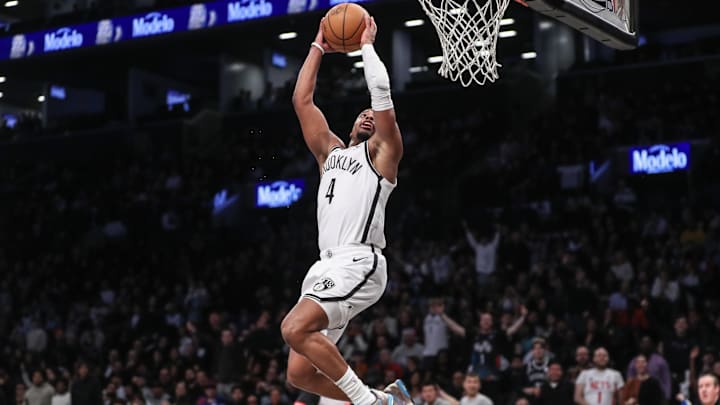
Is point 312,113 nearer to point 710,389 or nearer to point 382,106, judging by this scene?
point 382,106

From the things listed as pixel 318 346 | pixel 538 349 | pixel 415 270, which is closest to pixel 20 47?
pixel 415 270

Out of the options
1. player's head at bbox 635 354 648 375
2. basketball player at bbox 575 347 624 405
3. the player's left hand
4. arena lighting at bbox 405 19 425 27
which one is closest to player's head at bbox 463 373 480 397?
basketball player at bbox 575 347 624 405

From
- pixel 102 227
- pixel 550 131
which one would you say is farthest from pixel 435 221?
pixel 102 227

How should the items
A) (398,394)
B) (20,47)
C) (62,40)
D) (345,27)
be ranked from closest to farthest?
1. (398,394)
2. (345,27)
3. (20,47)
4. (62,40)

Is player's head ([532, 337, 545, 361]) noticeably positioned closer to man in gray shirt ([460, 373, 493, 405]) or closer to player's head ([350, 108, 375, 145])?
man in gray shirt ([460, 373, 493, 405])

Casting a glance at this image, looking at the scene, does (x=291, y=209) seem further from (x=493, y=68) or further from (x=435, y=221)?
(x=493, y=68)

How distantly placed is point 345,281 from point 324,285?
14cm

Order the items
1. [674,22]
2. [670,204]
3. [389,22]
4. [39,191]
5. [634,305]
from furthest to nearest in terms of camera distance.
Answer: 1. [674,22]
2. [39,191]
3. [389,22]
4. [670,204]
5. [634,305]

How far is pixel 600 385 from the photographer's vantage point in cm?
1339

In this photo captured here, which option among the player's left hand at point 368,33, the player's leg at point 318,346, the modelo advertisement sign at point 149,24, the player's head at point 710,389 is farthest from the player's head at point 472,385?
the modelo advertisement sign at point 149,24

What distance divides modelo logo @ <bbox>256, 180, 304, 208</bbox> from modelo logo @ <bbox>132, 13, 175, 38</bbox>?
14.3 ft

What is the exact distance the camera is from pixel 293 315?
6898 millimetres

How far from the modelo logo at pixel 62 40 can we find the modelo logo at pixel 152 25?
1.58 meters

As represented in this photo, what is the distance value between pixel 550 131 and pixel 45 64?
45.3 ft
